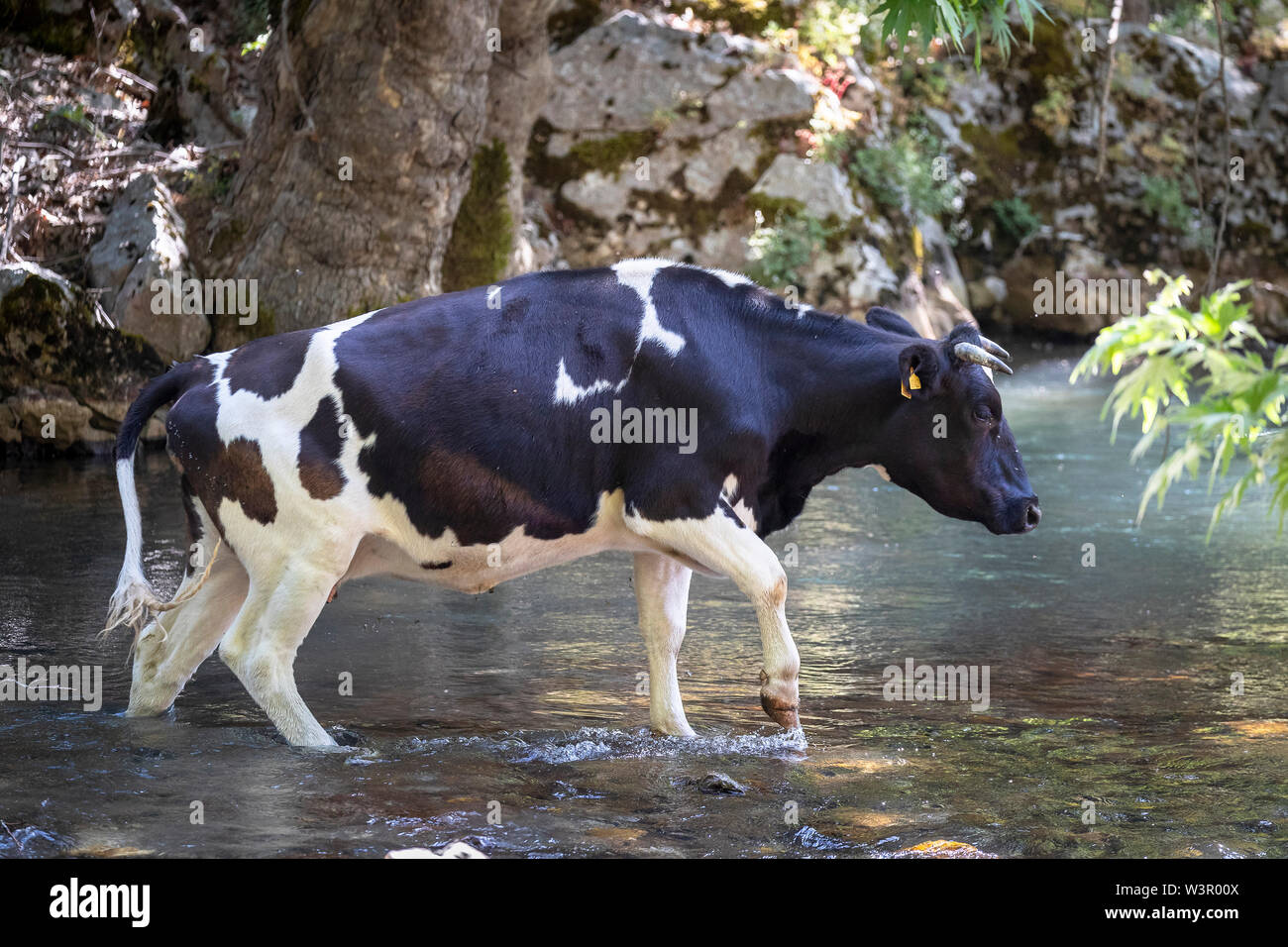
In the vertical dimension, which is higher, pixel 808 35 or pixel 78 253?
pixel 808 35

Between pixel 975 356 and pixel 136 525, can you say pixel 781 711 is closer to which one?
pixel 975 356

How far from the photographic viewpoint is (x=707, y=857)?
432 centimetres

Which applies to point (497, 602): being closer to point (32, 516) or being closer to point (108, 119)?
point (32, 516)

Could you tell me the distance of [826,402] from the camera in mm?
6207

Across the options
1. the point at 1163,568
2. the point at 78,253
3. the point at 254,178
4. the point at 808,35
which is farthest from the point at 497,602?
the point at 808,35

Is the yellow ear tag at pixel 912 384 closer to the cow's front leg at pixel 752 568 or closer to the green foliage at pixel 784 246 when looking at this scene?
the cow's front leg at pixel 752 568

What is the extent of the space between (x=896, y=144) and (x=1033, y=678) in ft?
42.7

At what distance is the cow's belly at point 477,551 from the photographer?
5773 millimetres

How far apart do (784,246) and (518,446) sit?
11515 mm

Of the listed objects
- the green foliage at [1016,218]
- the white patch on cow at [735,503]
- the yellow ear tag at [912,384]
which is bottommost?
the white patch on cow at [735,503]

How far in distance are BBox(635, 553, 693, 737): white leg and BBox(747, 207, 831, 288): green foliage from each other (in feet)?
34.7

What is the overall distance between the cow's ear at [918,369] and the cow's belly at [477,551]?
1.27 meters

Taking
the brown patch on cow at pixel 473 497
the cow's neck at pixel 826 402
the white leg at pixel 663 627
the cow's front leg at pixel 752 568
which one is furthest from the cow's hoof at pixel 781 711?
the brown patch on cow at pixel 473 497

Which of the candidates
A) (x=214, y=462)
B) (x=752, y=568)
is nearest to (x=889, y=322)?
(x=752, y=568)
